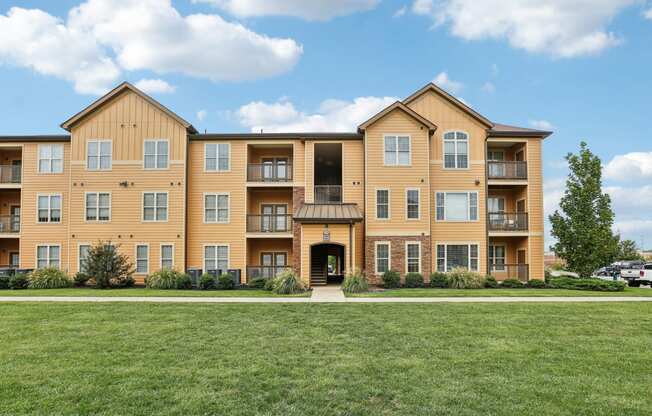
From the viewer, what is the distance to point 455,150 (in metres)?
26.5

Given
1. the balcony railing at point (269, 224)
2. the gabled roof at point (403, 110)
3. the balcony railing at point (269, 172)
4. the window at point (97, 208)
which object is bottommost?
the balcony railing at point (269, 224)

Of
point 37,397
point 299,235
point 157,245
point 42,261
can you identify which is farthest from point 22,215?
point 37,397

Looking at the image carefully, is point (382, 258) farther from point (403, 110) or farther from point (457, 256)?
point (403, 110)

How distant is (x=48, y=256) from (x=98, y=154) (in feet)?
22.2

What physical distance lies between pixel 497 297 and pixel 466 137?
1125 cm

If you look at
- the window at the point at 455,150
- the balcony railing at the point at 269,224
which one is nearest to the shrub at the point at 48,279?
the balcony railing at the point at 269,224

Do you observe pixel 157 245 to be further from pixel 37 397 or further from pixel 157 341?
pixel 37 397

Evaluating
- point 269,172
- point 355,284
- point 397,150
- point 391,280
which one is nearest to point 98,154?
point 269,172

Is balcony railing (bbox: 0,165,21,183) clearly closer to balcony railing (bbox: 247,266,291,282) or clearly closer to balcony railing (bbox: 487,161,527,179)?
balcony railing (bbox: 247,266,291,282)

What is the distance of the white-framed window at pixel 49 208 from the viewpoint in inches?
1055

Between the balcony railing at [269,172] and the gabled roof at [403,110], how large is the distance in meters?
5.20

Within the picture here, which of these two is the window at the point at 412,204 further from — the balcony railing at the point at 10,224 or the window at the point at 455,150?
the balcony railing at the point at 10,224

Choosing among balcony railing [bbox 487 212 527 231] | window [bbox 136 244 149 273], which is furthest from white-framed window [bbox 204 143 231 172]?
balcony railing [bbox 487 212 527 231]

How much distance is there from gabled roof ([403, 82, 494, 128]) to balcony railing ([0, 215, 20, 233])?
2489 cm
